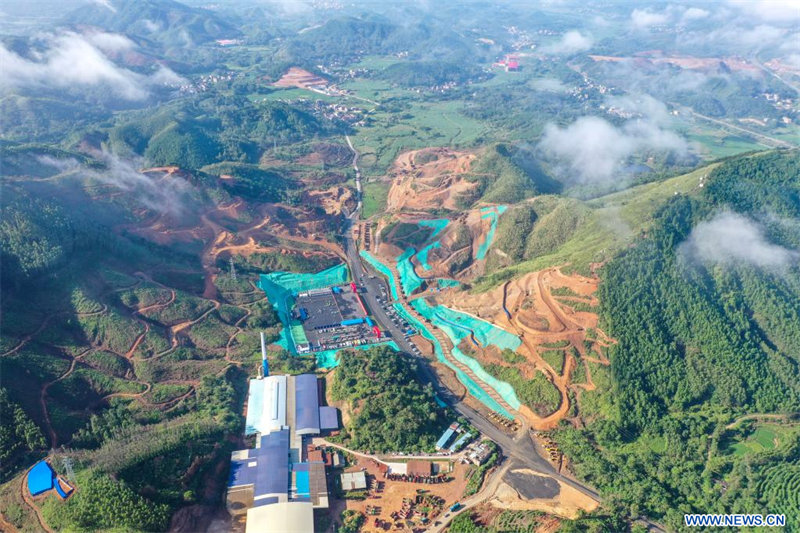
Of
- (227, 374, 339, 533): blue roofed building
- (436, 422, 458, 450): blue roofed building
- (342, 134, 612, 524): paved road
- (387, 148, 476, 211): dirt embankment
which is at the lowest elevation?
(342, 134, 612, 524): paved road

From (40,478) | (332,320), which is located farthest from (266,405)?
(40,478)

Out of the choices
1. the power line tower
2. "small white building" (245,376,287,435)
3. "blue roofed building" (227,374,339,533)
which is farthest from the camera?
"small white building" (245,376,287,435)

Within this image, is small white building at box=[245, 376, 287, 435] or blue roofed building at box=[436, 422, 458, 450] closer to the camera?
blue roofed building at box=[436, 422, 458, 450]

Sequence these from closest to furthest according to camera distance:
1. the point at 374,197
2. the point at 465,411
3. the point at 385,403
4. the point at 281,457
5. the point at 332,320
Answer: the point at 281,457 < the point at 385,403 < the point at 465,411 < the point at 332,320 < the point at 374,197

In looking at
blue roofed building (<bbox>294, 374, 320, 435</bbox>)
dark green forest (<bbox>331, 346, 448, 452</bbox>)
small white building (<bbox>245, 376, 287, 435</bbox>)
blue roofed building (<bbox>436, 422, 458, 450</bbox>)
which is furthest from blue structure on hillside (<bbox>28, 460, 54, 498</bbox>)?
blue roofed building (<bbox>436, 422, 458, 450</bbox>)

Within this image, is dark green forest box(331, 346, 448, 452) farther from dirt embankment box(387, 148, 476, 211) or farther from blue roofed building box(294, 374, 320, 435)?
dirt embankment box(387, 148, 476, 211)

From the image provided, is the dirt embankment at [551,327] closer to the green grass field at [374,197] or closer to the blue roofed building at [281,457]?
the blue roofed building at [281,457]

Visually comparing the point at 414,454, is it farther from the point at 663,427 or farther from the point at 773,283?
the point at 773,283

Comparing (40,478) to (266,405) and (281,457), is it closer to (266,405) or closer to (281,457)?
(281,457)

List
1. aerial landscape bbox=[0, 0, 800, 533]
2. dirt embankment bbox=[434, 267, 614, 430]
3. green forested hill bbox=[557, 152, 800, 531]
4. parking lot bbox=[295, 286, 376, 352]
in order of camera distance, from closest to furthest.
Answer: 1. aerial landscape bbox=[0, 0, 800, 533]
2. green forested hill bbox=[557, 152, 800, 531]
3. dirt embankment bbox=[434, 267, 614, 430]
4. parking lot bbox=[295, 286, 376, 352]
